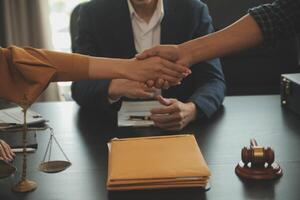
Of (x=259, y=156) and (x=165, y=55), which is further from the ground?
(x=165, y=55)

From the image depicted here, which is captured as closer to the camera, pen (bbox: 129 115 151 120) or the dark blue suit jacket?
pen (bbox: 129 115 151 120)

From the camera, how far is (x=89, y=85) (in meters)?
1.79

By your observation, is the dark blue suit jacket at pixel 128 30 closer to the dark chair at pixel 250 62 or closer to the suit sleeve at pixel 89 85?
the suit sleeve at pixel 89 85

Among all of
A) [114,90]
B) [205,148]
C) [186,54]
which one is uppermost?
[186,54]

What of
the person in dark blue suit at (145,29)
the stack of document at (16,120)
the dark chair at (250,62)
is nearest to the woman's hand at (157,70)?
the person in dark blue suit at (145,29)

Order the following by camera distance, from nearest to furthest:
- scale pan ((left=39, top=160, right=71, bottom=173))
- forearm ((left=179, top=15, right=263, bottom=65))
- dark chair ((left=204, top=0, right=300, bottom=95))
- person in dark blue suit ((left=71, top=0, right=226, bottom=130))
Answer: scale pan ((left=39, top=160, right=71, bottom=173)) < forearm ((left=179, top=15, right=263, bottom=65)) < person in dark blue suit ((left=71, top=0, right=226, bottom=130)) < dark chair ((left=204, top=0, right=300, bottom=95))

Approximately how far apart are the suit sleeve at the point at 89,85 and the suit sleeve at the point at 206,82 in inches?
12.7

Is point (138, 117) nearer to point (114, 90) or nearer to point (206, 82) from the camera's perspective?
point (114, 90)

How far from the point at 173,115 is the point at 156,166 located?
45 cm

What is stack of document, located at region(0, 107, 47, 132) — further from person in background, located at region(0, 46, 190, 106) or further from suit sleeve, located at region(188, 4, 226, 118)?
suit sleeve, located at region(188, 4, 226, 118)

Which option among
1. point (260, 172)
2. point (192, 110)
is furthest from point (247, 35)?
point (260, 172)

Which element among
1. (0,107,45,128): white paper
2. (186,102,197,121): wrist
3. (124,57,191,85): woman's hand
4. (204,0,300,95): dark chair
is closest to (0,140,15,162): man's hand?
(0,107,45,128): white paper

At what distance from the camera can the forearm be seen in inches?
64.1

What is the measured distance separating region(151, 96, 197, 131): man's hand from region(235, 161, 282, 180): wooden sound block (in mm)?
417
